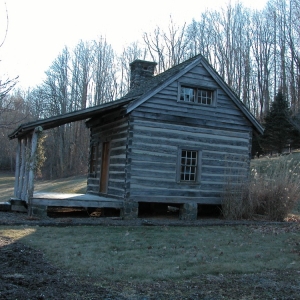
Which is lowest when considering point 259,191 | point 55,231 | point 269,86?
point 55,231

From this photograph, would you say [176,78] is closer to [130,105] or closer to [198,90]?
[198,90]

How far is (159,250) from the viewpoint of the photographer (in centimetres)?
868

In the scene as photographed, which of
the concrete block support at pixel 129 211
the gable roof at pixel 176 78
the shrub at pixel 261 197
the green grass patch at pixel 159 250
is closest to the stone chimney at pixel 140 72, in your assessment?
the gable roof at pixel 176 78

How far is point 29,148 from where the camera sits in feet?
46.7

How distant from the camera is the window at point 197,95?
A: 1561cm

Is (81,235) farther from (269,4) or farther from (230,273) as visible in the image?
(269,4)

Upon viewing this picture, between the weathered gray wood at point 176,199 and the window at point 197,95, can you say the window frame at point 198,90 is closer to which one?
the window at point 197,95

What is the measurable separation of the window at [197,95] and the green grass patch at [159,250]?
5.58m

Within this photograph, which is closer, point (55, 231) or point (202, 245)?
point (202, 245)

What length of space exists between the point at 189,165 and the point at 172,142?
117 cm

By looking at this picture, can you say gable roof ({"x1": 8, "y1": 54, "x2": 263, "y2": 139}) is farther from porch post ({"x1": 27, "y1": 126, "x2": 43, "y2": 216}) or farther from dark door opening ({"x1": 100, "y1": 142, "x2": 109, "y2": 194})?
dark door opening ({"x1": 100, "y1": 142, "x2": 109, "y2": 194})

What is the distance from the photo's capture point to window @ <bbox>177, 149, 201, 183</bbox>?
15.3 meters

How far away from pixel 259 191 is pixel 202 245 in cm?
654

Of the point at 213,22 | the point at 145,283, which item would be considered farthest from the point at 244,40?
the point at 145,283
